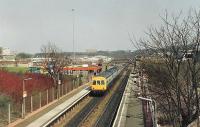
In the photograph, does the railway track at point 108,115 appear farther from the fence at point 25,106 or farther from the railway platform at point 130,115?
the fence at point 25,106

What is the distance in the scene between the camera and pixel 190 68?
56.3 ft

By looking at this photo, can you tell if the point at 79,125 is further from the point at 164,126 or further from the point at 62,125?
the point at 164,126

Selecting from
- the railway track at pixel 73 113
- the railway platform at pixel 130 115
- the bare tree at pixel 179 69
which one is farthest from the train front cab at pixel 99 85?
the bare tree at pixel 179 69

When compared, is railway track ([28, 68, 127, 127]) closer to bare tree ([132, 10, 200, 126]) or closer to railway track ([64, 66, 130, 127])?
railway track ([64, 66, 130, 127])

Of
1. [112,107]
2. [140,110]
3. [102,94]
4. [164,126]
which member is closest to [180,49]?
[164,126]

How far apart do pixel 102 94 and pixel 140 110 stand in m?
19.4

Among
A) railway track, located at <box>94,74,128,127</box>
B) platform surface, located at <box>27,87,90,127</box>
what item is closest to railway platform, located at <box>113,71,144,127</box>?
railway track, located at <box>94,74,128,127</box>

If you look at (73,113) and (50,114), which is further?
(73,113)

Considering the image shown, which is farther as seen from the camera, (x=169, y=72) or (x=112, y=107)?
(x=112, y=107)

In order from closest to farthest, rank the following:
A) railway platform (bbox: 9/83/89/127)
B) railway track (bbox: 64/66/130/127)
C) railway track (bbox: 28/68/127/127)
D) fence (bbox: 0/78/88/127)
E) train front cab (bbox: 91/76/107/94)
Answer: railway platform (bbox: 9/83/89/127) < railway track (bbox: 28/68/127/127) < fence (bbox: 0/78/88/127) < railway track (bbox: 64/66/130/127) < train front cab (bbox: 91/76/107/94)

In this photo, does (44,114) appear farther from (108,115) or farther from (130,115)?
(130,115)

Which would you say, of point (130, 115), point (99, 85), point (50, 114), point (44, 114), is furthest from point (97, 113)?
point (99, 85)

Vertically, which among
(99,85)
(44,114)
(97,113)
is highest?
(99,85)

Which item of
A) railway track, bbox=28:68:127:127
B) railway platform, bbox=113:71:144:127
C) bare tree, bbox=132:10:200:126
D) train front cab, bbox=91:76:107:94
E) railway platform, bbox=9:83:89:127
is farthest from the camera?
train front cab, bbox=91:76:107:94
